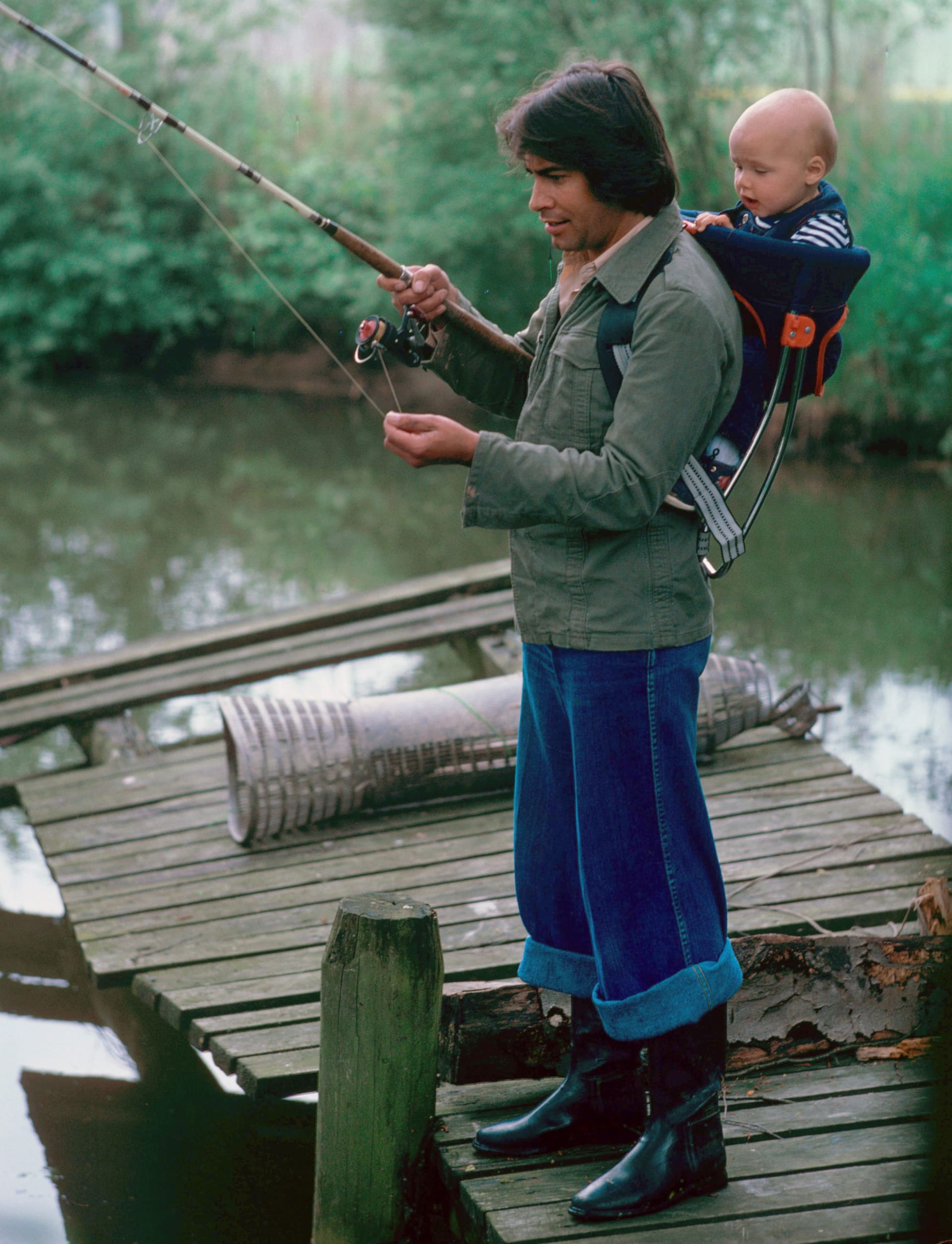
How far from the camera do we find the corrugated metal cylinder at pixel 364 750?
11.9ft

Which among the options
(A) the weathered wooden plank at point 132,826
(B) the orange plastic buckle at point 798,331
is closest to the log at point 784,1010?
(B) the orange plastic buckle at point 798,331

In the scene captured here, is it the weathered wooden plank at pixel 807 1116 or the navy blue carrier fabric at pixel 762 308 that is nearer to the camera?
the navy blue carrier fabric at pixel 762 308

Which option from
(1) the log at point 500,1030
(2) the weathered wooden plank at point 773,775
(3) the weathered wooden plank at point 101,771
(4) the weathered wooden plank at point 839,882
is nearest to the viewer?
(1) the log at point 500,1030

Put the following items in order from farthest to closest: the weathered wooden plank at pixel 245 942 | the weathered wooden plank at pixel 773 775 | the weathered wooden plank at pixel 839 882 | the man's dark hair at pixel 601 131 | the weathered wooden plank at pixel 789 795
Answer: the weathered wooden plank at pixel 773 775, the weathered wooden plank at pixel 789 795, the weathered wooden plank at pixel 839 882, the weathered wooden plank at pixel 245 942, the man's dark hair at pixel 601 131

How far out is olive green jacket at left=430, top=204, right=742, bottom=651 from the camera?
1.82 meters

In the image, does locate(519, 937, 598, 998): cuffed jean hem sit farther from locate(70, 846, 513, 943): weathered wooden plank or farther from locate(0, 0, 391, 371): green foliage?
locate(0, 0, 391, 371): green foliage

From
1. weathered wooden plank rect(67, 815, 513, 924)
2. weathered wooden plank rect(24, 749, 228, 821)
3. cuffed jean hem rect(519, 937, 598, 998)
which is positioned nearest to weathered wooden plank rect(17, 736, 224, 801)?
weathered wooden plank rect(24, 749, 228, 821)

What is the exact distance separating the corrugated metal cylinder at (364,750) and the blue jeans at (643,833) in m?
1.67

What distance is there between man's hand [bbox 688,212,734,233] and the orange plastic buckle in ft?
0.49

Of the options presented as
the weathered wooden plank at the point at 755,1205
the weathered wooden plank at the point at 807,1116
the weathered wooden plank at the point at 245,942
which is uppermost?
the weathered wooden plank at the point at 755,1205

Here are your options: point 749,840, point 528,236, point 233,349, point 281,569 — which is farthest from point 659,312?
point 233,349

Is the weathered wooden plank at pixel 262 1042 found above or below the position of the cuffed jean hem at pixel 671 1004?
below

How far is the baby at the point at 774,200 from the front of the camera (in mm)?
1979

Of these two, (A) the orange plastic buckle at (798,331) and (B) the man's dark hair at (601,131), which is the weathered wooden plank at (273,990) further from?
(B) the man's dark hair at (601,131)
